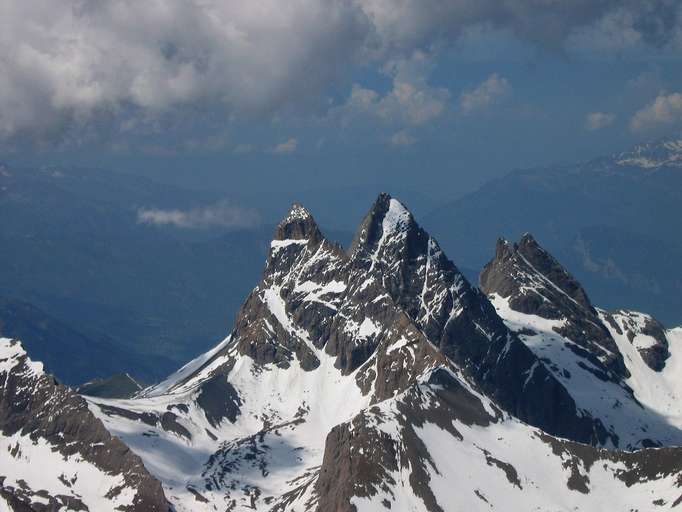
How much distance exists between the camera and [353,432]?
194m

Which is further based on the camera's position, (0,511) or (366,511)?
(0,511)

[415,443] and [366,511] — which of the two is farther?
[415,443]

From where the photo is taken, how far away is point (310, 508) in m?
198

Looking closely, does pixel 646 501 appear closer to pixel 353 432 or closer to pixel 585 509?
pixel 585 509

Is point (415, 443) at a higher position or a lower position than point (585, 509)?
higher

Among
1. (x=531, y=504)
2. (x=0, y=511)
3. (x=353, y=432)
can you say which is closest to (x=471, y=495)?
(x=531, y=504)

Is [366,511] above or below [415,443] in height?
below

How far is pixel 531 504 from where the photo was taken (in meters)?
194

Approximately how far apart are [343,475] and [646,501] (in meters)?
60.8

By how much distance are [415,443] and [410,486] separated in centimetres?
1312

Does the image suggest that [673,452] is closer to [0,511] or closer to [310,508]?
[310,508]

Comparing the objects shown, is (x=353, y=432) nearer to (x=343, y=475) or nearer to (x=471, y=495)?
(x=343, y=475)

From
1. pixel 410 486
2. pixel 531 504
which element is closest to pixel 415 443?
pixel 410 486

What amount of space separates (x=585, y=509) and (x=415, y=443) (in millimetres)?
35866
